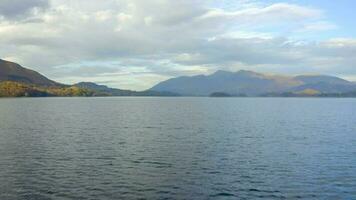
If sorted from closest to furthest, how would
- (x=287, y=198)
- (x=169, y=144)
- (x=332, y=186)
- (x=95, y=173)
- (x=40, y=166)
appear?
(x=287, y=198), (x=332, y=186), (x=95, y=173), (x=40, y=166), (x=169, y=144)

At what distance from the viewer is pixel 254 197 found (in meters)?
42.5

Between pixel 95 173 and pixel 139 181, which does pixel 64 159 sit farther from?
pixel 139 181

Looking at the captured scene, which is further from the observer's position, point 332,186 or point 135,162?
point 135,162

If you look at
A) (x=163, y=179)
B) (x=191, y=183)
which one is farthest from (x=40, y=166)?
(x=191, y=183)

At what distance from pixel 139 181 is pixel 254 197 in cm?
1381

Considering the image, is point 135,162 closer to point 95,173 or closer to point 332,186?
point 95,173

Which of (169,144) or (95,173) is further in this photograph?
(169,144)

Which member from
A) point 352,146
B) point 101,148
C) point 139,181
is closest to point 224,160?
point 139,181

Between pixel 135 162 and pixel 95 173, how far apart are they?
8173 mm

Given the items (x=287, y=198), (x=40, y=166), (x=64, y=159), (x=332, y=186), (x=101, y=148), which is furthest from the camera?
(x=101, y=148)

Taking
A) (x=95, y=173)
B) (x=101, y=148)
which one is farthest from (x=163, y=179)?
(x=101, y=148)

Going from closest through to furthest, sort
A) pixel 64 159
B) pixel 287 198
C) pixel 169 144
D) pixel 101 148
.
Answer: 1. pixel 287 198
2. pixel 64 159
3. pixel 101 148
4. pixel 169 144

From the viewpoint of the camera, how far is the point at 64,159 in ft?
200

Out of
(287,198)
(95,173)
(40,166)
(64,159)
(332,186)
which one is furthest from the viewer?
(64,159)
